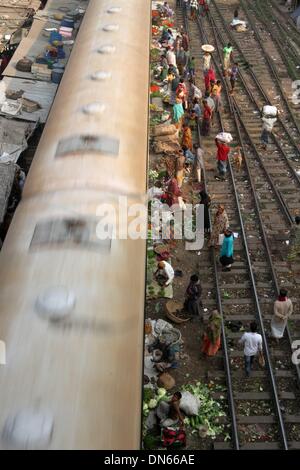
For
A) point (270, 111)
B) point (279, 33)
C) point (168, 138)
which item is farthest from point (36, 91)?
point (279, 33)

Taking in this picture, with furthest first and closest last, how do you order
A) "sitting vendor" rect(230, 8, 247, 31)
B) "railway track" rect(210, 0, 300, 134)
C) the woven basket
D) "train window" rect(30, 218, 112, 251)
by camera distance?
1. "sitting vendor" rect(230, 8, 247, 31)
2. "railway track" rect(210, 0, 300, 134)
3. the woven basket
4. "train window" rect(30, 218, 112, 251)

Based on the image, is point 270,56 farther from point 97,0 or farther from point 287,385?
point 287,385

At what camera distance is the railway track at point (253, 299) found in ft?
27.9

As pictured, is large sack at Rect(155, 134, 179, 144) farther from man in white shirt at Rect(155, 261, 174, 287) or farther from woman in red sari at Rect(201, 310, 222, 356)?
woman in red sari at Rect(201, 310, 222, 356)

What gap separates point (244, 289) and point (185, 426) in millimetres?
3266

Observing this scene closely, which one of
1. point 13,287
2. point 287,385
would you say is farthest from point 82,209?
point 287,385

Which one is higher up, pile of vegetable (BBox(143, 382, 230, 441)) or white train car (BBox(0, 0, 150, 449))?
white train car (BBox(0, 0, 150, 449))

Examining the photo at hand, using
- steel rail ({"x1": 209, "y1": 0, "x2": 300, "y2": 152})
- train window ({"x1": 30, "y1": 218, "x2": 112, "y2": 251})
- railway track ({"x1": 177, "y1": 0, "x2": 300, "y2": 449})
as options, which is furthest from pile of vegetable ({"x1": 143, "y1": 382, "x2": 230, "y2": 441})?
steel rail ({"x1": 209, "y1": 0, "x2": 300, "y2": 152})

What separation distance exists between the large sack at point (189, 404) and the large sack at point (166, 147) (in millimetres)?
7653

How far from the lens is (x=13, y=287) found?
21.8 feet

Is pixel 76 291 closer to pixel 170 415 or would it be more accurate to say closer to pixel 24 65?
pixel 170 415

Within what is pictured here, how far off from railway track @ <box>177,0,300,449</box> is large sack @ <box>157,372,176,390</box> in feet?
2.89

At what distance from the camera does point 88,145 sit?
9250 millimetres

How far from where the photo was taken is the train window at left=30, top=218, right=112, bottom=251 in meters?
7.20
